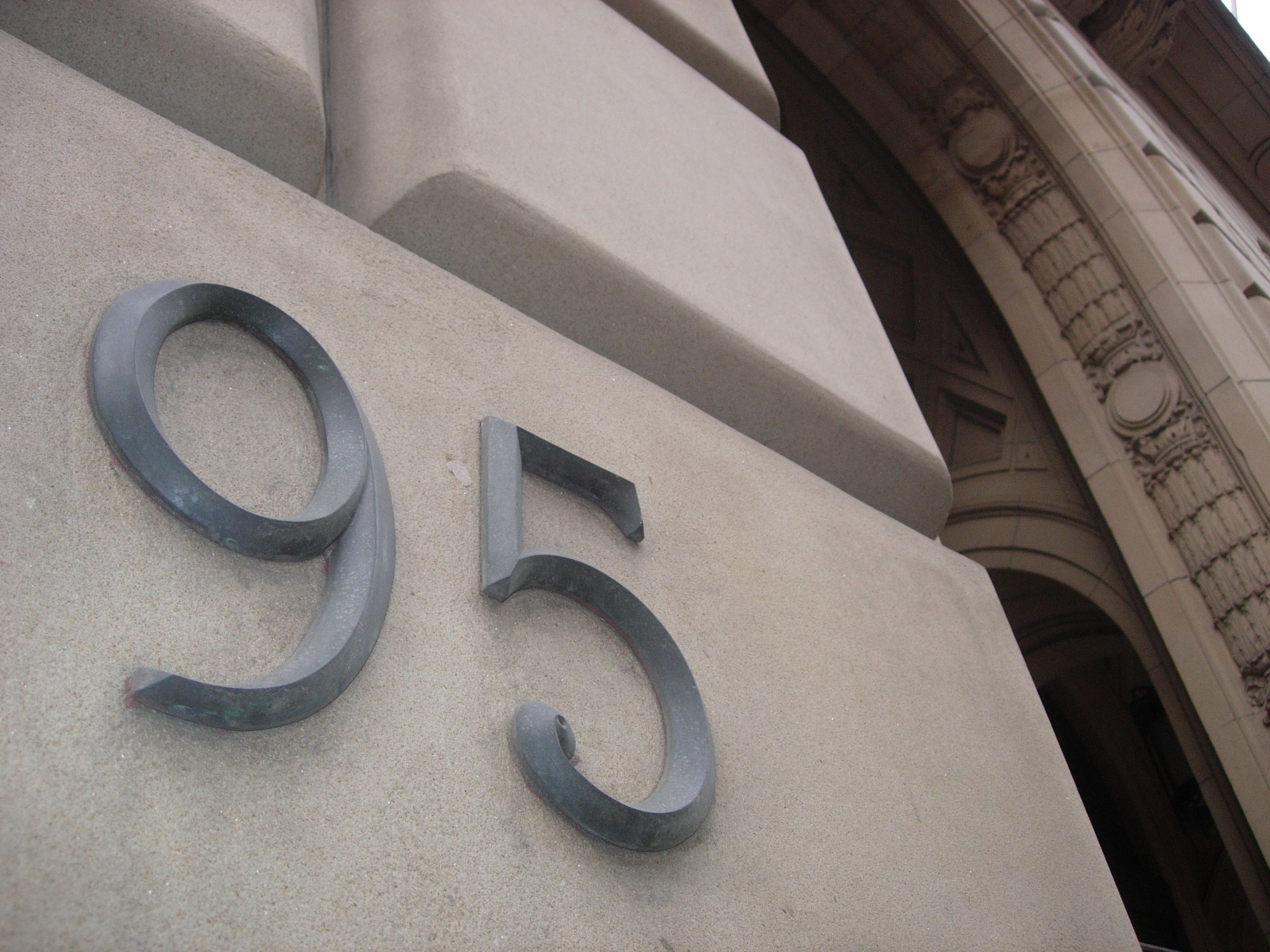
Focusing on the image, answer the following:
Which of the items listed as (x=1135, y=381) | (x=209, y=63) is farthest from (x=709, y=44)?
(x=1135, y=381)

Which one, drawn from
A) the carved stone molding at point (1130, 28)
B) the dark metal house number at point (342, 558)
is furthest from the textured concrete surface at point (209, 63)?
the carved stone molding at point (1130, 28)

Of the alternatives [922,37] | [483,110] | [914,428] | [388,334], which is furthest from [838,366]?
[922,37]

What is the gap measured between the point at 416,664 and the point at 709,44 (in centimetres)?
197

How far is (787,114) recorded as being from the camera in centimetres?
673

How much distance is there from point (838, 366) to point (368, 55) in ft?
3.12

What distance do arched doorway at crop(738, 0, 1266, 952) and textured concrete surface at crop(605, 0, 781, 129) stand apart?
11.3 feet

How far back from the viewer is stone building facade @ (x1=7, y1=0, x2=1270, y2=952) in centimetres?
131

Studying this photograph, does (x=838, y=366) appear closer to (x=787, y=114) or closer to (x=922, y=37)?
(x=922, y=37)

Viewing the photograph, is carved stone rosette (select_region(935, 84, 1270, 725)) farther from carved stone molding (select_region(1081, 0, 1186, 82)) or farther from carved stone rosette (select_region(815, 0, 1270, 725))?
carved stone molding (select_region(1081, 0, 1186, 82))

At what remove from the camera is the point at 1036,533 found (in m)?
5.77

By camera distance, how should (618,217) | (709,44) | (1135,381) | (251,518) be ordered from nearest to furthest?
(251,518), (618,217), (709,44), (1135,381)

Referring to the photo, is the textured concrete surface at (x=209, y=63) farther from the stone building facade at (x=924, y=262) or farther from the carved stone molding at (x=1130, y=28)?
the carved stone molding at (x=1130, y=28)

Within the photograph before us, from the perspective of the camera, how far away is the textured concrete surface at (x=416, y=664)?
708 millimetres

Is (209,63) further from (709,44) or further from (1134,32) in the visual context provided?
(1134,32)
